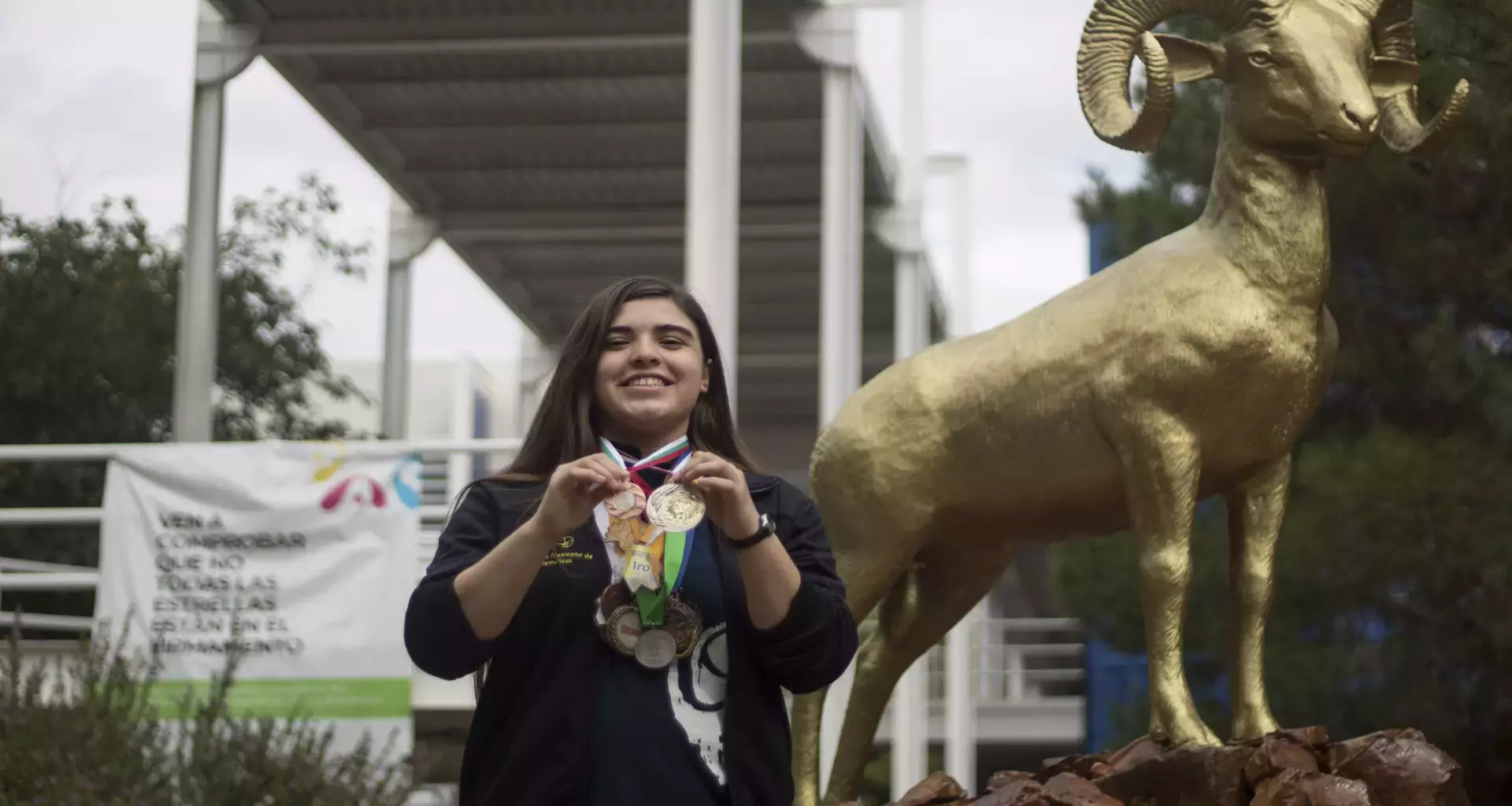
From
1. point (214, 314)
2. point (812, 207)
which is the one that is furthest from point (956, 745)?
point (214, 314)

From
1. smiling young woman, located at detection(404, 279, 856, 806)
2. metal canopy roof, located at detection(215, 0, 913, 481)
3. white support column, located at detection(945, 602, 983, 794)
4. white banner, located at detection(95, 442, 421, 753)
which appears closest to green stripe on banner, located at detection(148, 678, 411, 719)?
white banner, located at detection(95, 442, 421, 753)

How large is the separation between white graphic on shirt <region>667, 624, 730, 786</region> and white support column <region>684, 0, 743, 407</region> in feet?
19.6

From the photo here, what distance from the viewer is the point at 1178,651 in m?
4.89

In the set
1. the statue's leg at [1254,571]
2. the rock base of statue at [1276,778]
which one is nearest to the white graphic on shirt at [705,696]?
the rock base of statue at [1276,778]

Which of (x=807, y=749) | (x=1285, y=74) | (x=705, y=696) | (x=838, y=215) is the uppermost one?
(x=838, y=215)

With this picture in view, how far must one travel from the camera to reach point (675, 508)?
240 cm

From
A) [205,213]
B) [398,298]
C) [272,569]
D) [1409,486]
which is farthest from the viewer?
[398,298]

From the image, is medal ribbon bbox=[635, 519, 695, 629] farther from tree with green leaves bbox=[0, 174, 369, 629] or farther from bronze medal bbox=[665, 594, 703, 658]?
tree with green leaves bbox=[0, 174, 369, 629]

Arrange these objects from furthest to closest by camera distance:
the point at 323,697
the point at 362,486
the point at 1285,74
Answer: the point at 362,486, the point at 323,697, the point at 1285,74

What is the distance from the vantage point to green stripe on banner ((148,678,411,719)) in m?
9.82

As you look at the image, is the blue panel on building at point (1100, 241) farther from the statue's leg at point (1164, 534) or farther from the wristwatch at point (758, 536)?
the wristwatch at point (758, 536)

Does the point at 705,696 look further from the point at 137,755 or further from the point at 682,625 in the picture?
the point at 137,755

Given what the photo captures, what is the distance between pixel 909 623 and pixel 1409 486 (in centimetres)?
376

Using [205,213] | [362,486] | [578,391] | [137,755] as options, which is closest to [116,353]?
[205,213]
